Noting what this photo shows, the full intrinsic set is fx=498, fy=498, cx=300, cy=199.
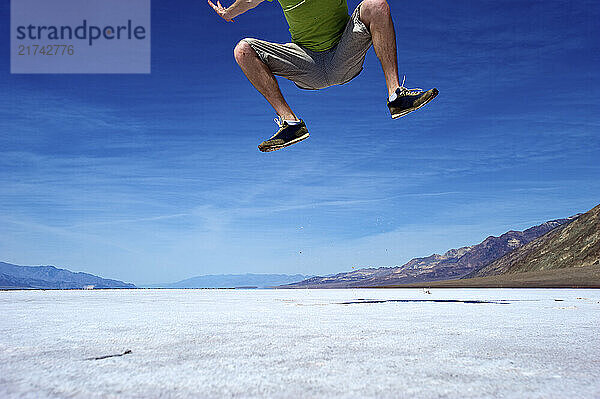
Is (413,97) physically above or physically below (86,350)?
above

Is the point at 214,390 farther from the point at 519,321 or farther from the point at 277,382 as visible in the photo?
the point at 519,321

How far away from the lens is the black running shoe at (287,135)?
15.4 ft

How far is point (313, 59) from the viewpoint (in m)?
4.81

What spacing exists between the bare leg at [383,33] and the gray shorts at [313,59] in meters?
0.16

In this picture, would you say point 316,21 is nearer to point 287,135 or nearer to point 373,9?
point 373,9

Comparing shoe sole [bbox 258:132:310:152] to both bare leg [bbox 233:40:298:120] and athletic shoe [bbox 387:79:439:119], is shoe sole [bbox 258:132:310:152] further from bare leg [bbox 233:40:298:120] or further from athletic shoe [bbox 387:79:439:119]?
athletic shoe [bbox 387:79:439:119]

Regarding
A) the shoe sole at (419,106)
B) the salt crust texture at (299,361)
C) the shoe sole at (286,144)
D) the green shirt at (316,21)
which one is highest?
the green shirt at (316,21)

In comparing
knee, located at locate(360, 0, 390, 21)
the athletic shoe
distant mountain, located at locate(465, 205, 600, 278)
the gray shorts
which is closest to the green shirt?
the gray shorts

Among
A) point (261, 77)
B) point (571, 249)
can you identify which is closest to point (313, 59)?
point (261, 77)

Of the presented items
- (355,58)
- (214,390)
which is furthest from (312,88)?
(214,390)

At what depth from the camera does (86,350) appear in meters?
2.21

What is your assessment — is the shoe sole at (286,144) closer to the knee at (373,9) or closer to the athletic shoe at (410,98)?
the athletic shoe at (410,98)

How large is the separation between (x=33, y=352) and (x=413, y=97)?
3.50 m

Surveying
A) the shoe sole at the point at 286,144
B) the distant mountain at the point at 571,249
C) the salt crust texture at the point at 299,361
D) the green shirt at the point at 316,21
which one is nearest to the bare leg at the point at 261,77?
the shoe sole at the point at 286,144
